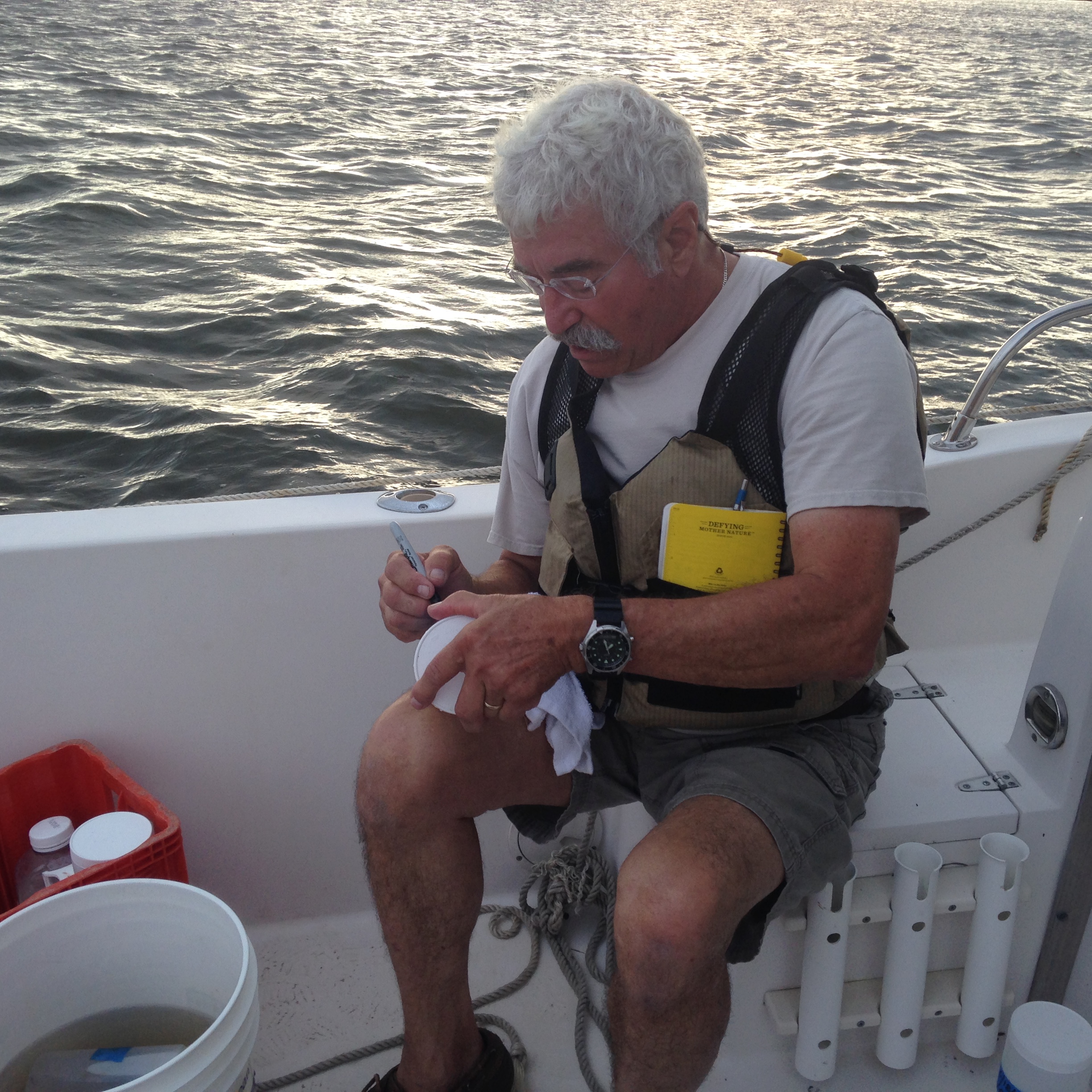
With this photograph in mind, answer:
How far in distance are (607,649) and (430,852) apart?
15.4 inches

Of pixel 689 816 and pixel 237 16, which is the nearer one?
pixel 689 816

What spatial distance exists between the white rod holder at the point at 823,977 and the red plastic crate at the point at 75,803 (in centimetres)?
96

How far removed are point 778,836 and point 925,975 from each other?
1.50 feet

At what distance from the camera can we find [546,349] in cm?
168

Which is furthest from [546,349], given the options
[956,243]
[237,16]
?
[237,16]

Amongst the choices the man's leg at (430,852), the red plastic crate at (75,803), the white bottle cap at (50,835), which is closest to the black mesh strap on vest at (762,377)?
the man's leg at (430,852)

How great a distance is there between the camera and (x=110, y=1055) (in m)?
1.29

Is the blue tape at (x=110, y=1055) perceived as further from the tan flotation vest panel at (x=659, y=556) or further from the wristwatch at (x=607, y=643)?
the wristwatch at (x=607, y=643)

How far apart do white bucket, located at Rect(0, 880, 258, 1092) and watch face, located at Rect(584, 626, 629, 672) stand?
1.73 ft

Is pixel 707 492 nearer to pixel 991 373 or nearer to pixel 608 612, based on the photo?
pixel 608 612

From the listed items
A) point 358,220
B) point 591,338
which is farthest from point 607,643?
point 358,220

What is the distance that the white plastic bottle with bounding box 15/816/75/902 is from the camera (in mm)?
1653

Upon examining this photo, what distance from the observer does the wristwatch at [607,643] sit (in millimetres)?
1326

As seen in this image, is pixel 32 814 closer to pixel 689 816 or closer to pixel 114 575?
pixel 114 575
